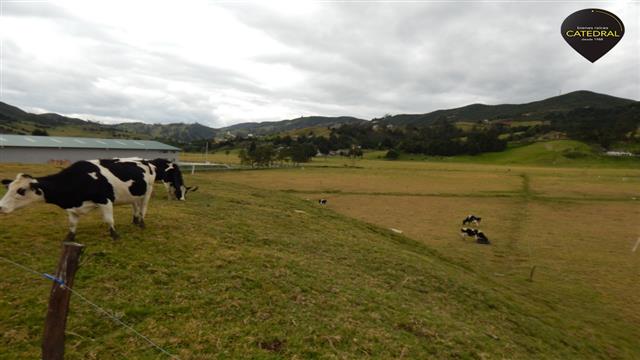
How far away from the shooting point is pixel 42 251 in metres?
9.59

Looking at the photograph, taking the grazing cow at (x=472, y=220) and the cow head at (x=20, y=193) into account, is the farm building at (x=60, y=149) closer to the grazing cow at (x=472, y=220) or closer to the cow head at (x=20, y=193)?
the grazing cow at (x=472, y=220)

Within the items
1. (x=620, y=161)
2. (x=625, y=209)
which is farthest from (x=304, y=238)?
(x=620, y=161)

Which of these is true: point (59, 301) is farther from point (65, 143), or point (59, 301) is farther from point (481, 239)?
point (65, 143)

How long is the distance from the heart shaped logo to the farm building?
186 ft

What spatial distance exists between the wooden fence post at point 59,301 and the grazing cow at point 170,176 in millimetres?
12770

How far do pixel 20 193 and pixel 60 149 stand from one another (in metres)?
57.8

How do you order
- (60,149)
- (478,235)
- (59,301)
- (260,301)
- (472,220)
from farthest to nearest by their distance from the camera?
(60,149) < (472,220) < (478,235) < (260,301) < (59,301)

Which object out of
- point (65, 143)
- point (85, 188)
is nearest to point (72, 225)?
point (85, 188)

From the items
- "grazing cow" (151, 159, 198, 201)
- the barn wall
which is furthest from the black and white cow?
the barn wall

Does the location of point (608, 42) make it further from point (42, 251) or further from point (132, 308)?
point (42, 251)

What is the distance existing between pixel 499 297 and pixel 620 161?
15204 centimetres

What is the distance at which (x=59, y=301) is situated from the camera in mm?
5039

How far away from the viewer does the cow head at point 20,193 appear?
8.58 meters

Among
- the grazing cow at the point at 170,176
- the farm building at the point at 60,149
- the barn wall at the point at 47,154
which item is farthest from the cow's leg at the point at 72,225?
the barn wall at the point at 47,154
